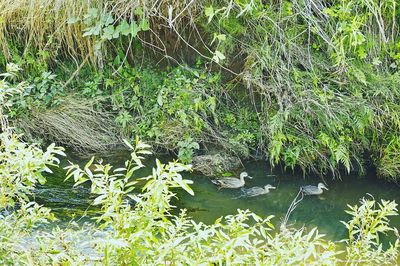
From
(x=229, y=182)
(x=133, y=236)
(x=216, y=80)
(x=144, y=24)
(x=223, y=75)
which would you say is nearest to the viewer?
(x=133, y=236)

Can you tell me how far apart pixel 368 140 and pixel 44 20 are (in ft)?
11.2

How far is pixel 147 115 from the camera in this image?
6.05m

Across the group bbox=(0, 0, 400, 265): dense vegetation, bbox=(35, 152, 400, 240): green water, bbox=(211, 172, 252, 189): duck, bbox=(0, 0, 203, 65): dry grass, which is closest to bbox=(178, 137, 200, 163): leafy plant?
bbox=(0, 0, 400, 265): dense vegetation

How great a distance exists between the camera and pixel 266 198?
215 inches

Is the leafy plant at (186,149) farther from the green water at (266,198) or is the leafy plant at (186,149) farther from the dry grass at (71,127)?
the dry grass at (71,127)

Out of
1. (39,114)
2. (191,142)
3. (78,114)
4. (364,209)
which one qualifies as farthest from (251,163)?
(364,209)

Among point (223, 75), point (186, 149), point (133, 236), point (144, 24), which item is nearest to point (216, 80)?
point (223, 75)

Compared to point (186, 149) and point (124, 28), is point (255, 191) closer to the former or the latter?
point (186, 149)

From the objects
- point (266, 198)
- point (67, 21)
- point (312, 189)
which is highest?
point (67, 21)

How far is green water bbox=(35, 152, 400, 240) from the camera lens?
16.2 ft

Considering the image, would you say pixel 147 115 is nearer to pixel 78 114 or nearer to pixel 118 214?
pixel 78 114

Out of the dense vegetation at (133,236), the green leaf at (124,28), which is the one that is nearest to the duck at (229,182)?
the green leaf at (124,28)

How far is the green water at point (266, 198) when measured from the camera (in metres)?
4.94

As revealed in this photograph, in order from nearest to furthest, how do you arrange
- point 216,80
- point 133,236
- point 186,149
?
1. point 133,236
2. point 186,149
3. point 216,80
